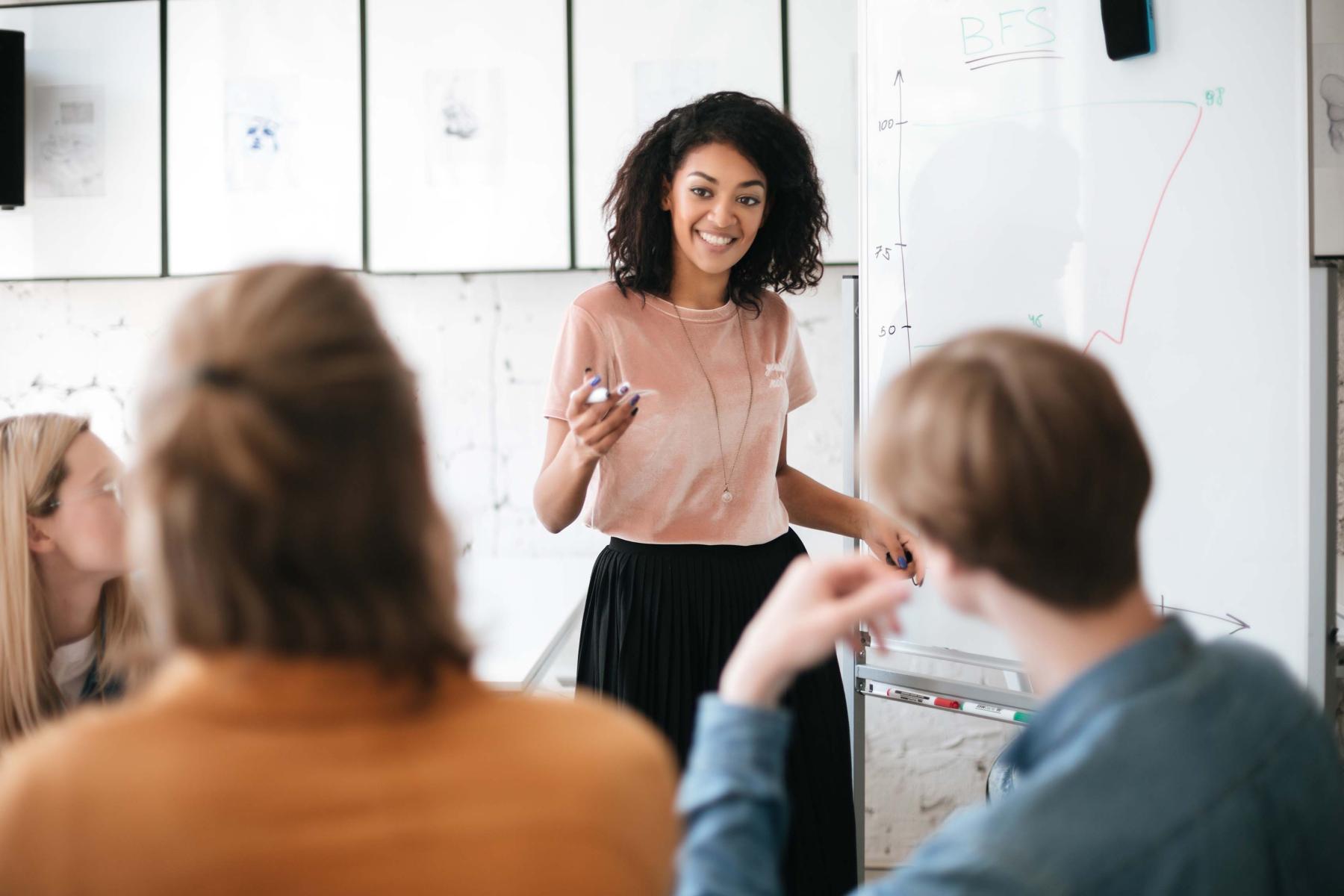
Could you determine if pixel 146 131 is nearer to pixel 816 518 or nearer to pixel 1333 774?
pixel 816 518

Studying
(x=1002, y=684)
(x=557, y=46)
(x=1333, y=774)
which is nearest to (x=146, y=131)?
(x=557, y=46)

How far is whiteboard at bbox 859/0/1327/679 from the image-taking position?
53.7 inches

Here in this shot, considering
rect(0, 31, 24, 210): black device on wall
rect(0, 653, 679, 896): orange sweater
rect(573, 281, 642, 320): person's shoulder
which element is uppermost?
rect(0, 31, 24, 210): black device on wall

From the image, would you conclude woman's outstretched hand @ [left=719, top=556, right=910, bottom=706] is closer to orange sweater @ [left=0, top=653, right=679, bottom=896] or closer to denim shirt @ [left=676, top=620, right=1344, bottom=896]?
denim shirt @ [left=676, top=620, right=1344, bottom=896]

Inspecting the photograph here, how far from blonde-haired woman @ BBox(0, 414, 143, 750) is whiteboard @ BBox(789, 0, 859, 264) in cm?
165

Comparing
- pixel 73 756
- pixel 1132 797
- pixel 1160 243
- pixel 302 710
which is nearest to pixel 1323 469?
pixel 1160 243

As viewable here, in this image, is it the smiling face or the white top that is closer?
the white top

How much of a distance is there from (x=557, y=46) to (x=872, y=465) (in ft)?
6.66

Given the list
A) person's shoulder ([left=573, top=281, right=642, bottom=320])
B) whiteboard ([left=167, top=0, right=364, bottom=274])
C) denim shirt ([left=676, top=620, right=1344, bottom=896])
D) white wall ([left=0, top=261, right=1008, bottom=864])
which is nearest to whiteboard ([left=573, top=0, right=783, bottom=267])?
white wall ([left=0, top=261, right=1008, bottom=864])

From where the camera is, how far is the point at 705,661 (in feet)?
5.11

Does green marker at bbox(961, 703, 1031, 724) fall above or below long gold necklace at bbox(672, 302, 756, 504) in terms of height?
below

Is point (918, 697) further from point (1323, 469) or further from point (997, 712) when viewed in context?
point (1323, 469)

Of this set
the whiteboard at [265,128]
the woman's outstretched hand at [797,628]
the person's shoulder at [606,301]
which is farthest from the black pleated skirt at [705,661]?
the whiteboard at [265,128]

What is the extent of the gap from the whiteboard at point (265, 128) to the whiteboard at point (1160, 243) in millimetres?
1471
